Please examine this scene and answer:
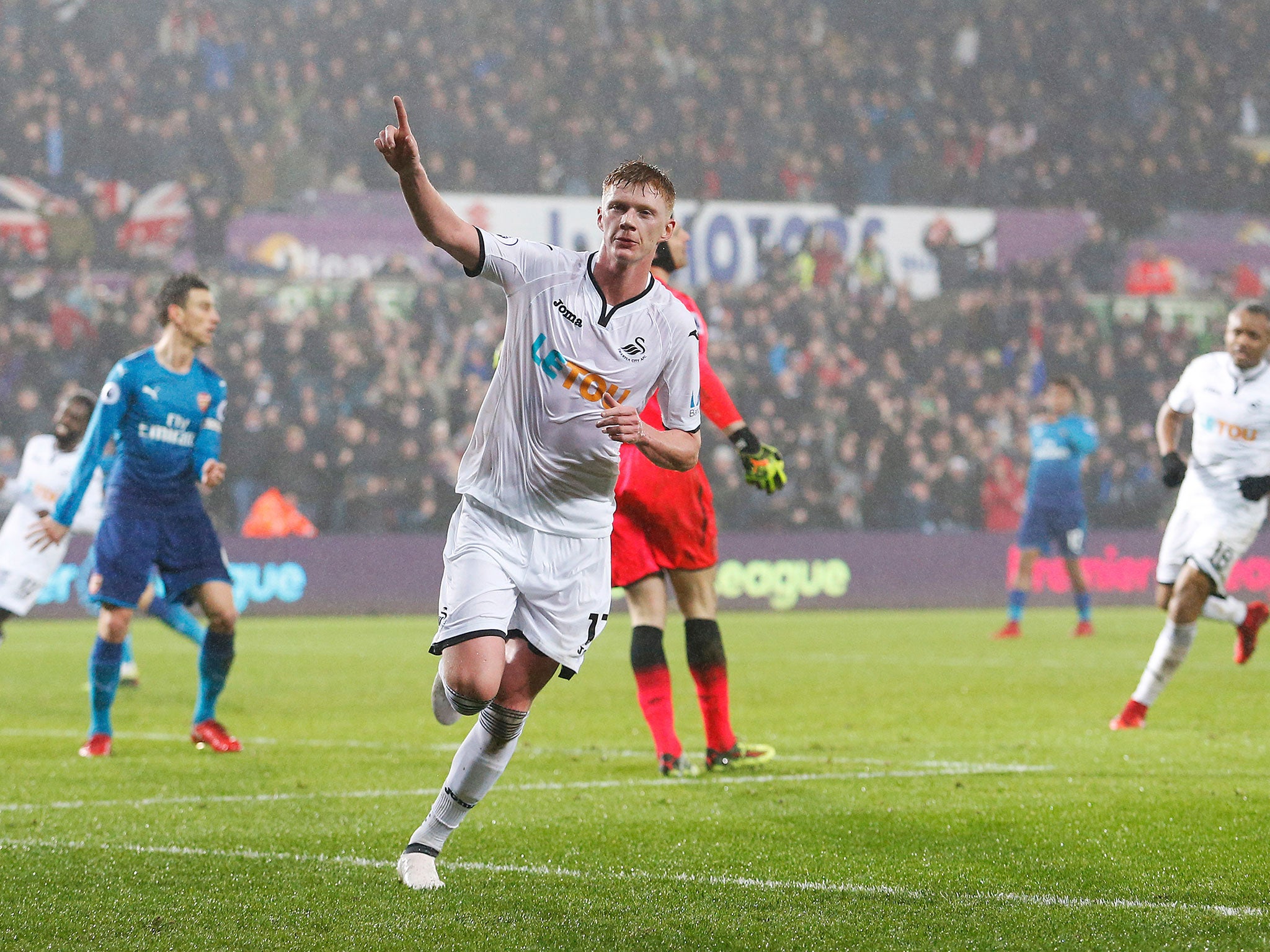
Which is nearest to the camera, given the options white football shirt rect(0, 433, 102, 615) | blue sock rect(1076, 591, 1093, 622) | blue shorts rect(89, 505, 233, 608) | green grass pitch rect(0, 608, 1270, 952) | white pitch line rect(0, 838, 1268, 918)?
green grass pitch rect(0, 608, 1270, 952)

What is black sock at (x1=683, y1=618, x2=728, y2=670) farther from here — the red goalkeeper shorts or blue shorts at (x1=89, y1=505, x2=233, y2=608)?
blue shorts at (x1=89, y1=505, x2=233, y2=608)

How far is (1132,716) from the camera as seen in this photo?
818 centimetres

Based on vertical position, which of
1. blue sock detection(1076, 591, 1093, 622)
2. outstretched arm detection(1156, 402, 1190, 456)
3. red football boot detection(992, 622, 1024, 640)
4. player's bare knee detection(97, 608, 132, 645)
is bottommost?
red football boot detection(992, 622, 1024, 640)

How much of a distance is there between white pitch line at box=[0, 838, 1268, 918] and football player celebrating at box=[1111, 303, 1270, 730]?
13.8 ft

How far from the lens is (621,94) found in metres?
26.5

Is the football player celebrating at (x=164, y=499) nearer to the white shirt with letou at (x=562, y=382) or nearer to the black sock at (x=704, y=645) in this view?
the black sock at (x=704, y=645)

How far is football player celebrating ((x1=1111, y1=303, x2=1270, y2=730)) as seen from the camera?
805cm

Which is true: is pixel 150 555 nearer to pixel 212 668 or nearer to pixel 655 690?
pixel 212 668

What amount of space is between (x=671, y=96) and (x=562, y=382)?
2318 cm

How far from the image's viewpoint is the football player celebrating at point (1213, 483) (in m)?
8.05

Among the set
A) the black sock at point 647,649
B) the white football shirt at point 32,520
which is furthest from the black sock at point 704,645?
the white football shirt at point 32,520

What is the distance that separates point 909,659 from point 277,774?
7061 millimetres

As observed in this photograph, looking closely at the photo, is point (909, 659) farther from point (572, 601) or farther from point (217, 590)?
point (572, 601)

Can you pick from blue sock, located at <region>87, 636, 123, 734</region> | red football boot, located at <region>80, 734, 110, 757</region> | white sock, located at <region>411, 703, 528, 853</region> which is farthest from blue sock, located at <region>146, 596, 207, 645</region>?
white sock, located at <region>411, 703, 528, 853</region>
